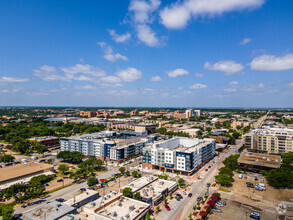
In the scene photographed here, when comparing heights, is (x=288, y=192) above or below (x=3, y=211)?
below

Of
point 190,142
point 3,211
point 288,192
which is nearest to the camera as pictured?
point 3,211

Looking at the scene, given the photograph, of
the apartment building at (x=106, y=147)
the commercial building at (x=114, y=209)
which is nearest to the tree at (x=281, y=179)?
the commercial building at (x=114, y=209)

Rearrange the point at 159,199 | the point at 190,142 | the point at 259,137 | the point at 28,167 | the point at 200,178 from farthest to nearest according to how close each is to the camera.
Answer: the point at 259,137 < the point at 190,142 < the point at 28,167 < the point at 200,178 < the point at 159,199

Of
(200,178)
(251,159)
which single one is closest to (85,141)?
(200,178)

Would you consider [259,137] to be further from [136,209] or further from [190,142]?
[136,209]

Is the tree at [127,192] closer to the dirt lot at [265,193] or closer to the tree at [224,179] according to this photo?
the tree at [224,179]
